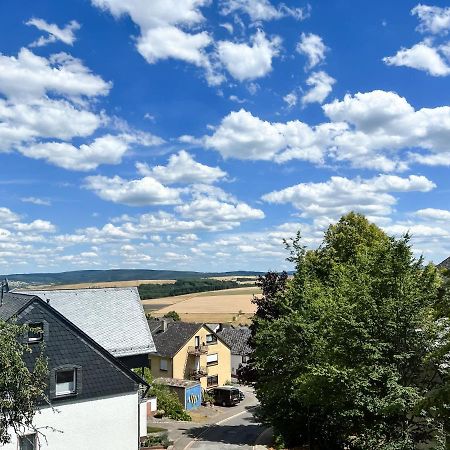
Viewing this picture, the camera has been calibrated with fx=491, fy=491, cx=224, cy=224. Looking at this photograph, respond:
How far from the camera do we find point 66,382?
23016mm

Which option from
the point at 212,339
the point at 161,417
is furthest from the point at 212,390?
the point at 161,417

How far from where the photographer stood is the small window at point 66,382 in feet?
74.5

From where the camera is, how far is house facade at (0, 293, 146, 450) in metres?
22.1

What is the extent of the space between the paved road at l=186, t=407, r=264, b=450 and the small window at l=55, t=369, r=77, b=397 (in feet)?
35.5

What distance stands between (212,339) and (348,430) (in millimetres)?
43877

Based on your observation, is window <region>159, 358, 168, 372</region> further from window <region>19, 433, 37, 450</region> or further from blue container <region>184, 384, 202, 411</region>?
window <region>19, 433, 37, 450</region>

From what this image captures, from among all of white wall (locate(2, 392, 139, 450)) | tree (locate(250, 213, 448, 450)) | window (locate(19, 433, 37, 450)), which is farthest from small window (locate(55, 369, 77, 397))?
tree (locate(250, 213, 448, 450))

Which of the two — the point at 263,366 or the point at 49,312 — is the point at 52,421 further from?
the point at 263,366

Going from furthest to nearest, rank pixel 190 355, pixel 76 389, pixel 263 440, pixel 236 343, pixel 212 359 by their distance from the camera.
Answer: pixel 236 343 → pixel 212 359 → pixel 190 355 → pixel 263 440 → pixel 76 389

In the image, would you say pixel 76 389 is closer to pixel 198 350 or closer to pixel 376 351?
pixel 376 351

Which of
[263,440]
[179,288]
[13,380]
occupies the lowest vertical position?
[263,440]

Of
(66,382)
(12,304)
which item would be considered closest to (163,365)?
(66,382)

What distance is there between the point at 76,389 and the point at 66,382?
0.57m

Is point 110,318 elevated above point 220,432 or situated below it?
above
